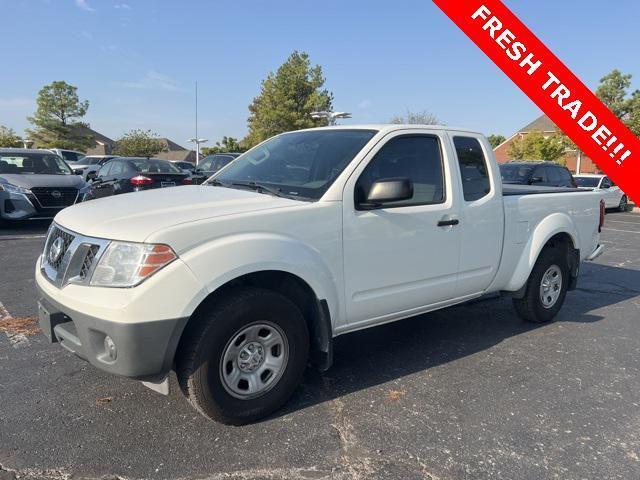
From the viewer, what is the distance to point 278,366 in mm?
3258

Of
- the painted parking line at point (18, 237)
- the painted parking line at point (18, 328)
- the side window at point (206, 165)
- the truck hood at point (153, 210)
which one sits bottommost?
the painted parking line at point (18, 328)

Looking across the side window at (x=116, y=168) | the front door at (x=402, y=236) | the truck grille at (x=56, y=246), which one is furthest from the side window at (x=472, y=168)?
the side window at (x=116, y=168)

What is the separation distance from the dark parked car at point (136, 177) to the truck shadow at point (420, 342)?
8.38 m

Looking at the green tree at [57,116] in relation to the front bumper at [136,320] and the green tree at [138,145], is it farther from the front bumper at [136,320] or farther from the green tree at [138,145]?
the front bumper at [136,320]

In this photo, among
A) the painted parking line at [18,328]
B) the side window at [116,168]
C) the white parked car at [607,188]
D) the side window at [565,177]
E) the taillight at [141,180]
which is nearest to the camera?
the painted parking line at [18,328]

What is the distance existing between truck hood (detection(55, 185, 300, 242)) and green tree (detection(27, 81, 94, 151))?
58.5 metres

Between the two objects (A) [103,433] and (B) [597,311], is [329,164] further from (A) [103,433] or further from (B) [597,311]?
(B) [597,311]

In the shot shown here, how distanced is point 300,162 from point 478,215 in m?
1.55

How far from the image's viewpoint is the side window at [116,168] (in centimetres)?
1278

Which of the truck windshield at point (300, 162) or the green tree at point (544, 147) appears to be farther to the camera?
the green tree at point (544, 147)

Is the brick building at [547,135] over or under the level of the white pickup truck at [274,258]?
over

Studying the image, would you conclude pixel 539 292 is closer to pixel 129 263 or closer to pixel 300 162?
pixel 300 162

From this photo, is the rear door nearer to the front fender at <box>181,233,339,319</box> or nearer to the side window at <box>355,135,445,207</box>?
the side window at <box>355,135,445,207</box>

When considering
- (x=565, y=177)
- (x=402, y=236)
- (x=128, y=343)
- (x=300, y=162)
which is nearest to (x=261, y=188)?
(x=300, y=162)
